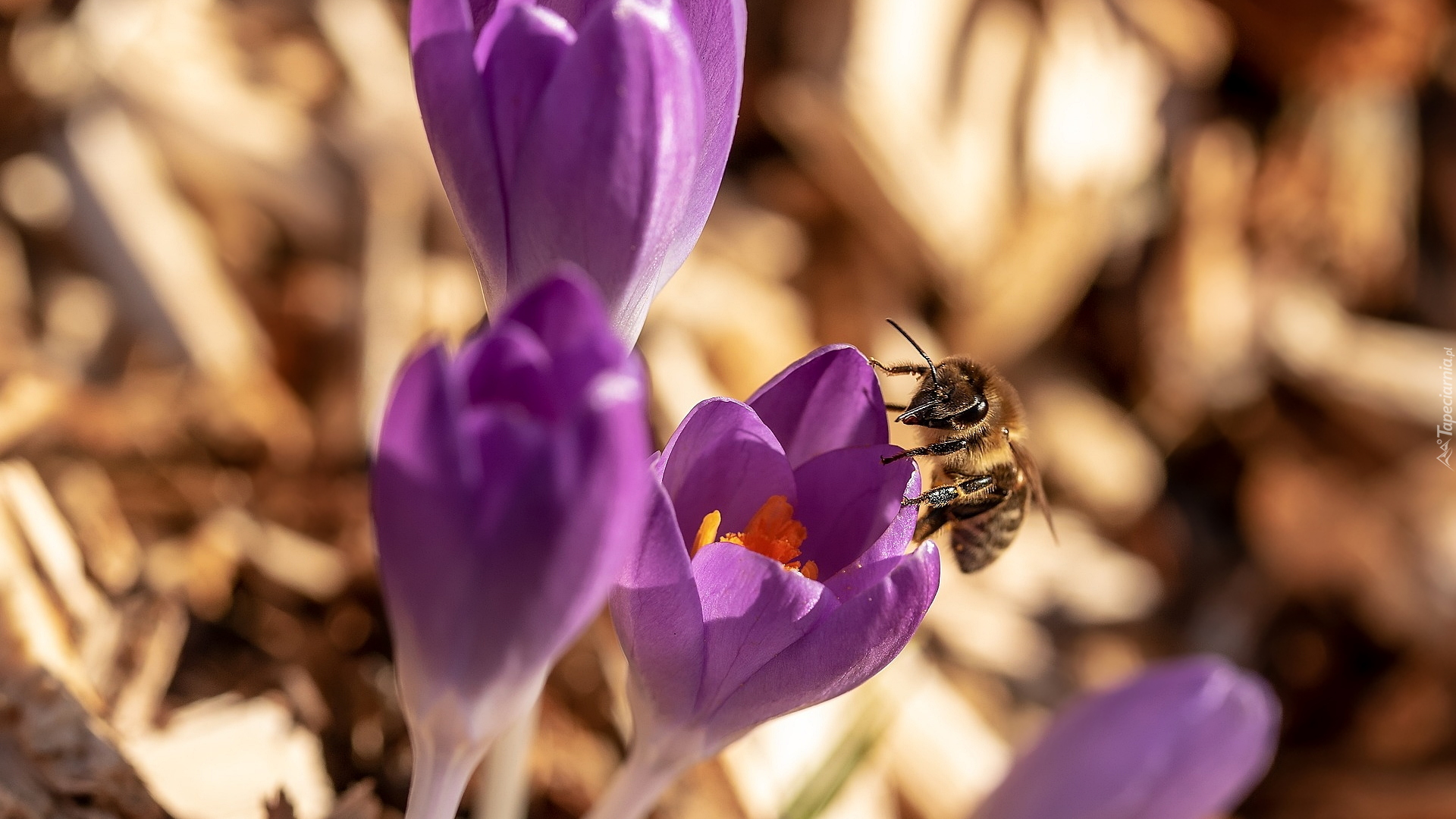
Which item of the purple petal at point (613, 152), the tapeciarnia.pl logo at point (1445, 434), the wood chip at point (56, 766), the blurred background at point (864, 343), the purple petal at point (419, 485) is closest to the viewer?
the purple petal at point (419, 485)

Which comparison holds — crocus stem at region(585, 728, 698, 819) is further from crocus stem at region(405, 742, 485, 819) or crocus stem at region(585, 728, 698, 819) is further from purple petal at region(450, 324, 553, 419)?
purple petal at region(450, 324, 553, 419)

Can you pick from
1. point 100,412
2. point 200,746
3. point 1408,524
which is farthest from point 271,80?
point 1408,524

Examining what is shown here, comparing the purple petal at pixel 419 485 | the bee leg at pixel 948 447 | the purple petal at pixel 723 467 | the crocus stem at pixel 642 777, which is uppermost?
the purple petal at pixel 419 485

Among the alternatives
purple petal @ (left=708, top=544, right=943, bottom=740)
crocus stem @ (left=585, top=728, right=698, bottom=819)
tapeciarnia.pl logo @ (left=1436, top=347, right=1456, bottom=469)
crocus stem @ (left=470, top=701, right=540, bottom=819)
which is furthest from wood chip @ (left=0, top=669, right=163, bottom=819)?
tapeciarnia.pl logo @ (left=1436, top=347, right=1456, bottom=469)

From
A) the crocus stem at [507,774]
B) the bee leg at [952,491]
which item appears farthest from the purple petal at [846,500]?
the crocus stem at [507,774]

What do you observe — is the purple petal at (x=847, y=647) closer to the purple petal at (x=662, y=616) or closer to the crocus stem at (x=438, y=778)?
the purple petal at (x=662, y=616)

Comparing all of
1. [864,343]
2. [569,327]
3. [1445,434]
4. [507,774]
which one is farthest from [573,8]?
[1445,434]
